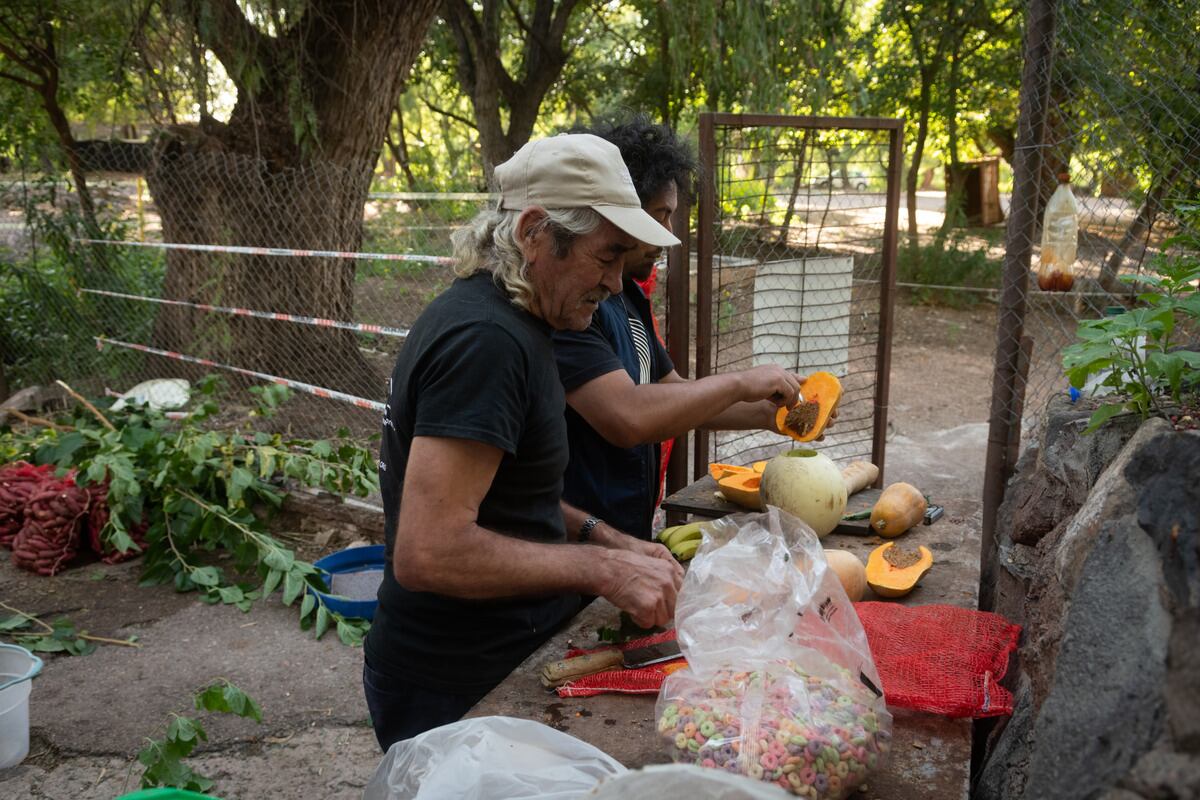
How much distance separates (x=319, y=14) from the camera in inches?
241

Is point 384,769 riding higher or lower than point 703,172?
lower

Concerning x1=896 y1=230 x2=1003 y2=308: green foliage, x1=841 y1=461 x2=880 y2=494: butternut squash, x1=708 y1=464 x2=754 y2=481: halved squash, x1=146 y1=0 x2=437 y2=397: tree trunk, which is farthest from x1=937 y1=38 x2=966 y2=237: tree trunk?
x1=708 y1=464 x2=754 y2=481: halved squash

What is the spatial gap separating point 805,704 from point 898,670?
441mm

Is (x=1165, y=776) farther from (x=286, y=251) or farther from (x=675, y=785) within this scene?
(x=286, y=251)

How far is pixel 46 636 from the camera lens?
13.5ft

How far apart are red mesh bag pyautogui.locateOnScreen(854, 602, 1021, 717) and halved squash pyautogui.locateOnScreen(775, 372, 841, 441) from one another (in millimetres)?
644

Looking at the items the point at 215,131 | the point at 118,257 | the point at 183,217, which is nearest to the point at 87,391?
the point at 118,257

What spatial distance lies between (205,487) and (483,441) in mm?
3850

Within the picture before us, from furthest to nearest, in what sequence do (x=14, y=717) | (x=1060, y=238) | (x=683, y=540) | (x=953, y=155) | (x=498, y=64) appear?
1. (x=953, y=155)
2. (x=498, y=64)
3. (x=1060, y=238)
4. (x=14, y=717)
5. (x=683, y=540)

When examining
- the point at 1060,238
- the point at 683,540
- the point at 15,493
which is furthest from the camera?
the point at 15,493

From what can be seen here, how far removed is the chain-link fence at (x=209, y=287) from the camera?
633 centimetres

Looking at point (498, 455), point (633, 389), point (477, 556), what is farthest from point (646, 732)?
point (633, 389)

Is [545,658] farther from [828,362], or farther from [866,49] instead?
[866,49]

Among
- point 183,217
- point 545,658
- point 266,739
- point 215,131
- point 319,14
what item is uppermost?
point 319,14
